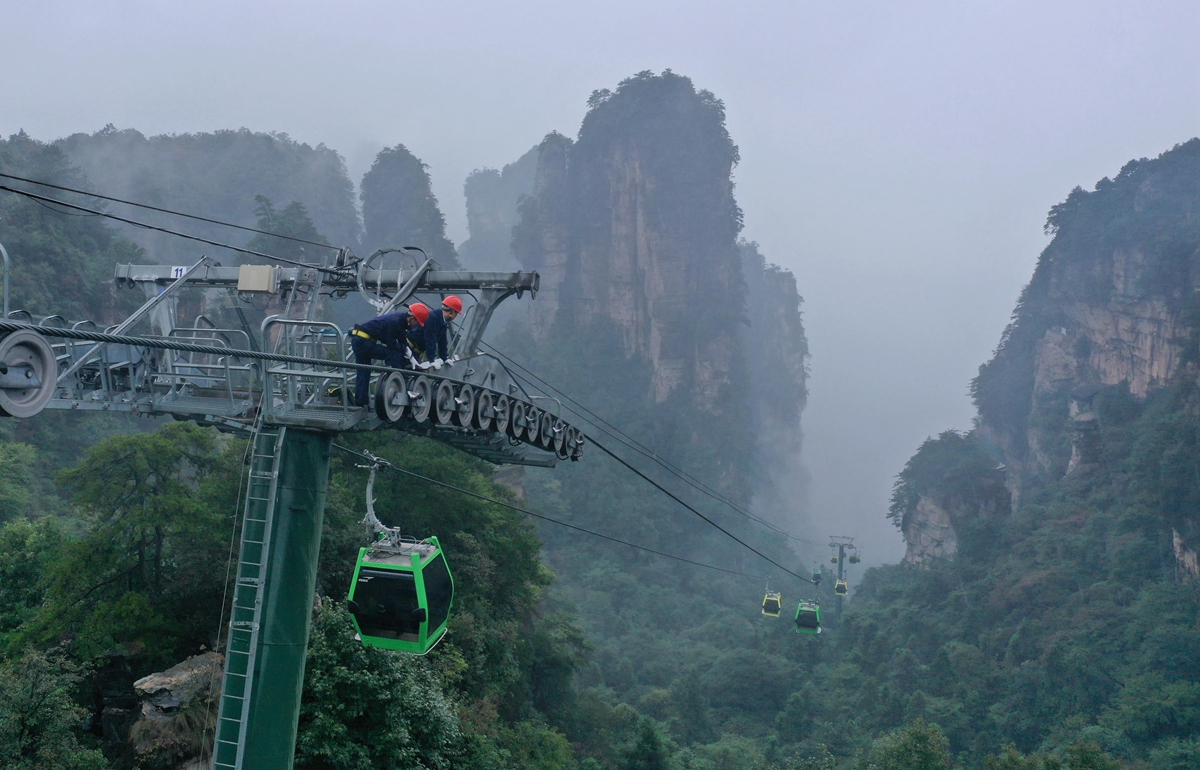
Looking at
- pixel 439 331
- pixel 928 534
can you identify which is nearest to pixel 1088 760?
pixel 439 331

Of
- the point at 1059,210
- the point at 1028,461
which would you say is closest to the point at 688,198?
the point at 1059,210

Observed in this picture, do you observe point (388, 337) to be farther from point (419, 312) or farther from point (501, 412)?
point (501, 412)

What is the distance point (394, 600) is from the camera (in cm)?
718

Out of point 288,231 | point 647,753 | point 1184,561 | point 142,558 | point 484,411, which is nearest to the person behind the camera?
point 484,411

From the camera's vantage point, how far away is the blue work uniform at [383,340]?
6.83 metres

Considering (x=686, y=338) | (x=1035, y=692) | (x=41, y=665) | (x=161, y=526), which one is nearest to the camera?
(x=41, y=665)

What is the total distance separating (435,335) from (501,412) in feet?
4.00

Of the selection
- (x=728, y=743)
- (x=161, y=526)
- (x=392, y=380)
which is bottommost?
(x=728, y=743)

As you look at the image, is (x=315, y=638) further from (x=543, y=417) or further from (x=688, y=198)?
(x=688, y=198)

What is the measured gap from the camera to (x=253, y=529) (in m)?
6.40

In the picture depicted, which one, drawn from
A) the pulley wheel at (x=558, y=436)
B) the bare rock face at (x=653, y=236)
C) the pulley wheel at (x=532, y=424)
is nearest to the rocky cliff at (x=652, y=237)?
the bare rock face at (x=653, y=236)

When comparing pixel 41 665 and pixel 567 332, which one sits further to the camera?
pixel 567 332

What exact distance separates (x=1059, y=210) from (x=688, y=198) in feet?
91.0

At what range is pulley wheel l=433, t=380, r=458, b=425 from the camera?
282 inches
